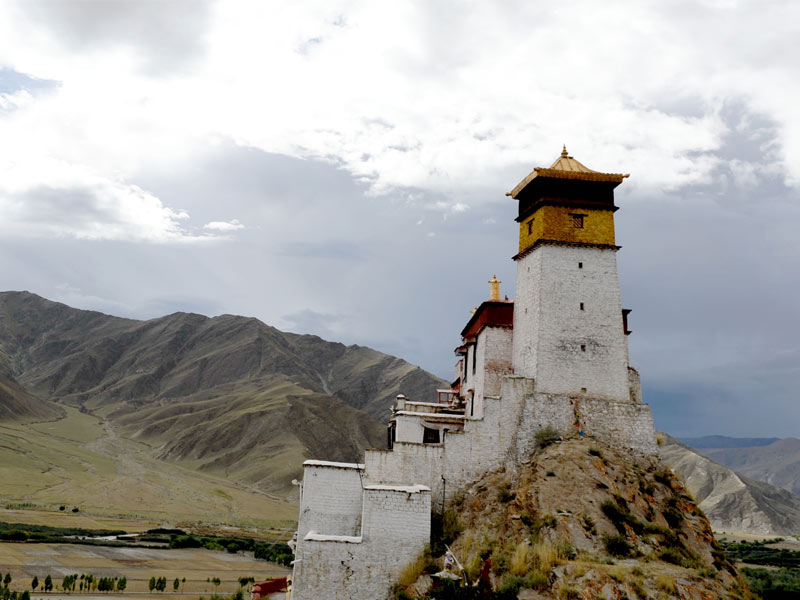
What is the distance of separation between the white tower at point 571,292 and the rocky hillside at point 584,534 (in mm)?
2740

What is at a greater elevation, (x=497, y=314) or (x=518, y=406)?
(x=497, y=314)

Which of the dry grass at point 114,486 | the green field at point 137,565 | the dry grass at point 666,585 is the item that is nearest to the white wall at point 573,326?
the dry grass at point 666,585

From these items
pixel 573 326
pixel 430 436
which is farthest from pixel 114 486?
pixel 573 326

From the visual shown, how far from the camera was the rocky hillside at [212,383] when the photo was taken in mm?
96125

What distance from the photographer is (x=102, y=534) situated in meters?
47.8

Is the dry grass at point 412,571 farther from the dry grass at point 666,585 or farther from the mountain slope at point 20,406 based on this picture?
the mountain slope at point 20,406

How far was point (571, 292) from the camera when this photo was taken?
2388 cm

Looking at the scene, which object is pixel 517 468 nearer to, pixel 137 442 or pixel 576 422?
pixel 576 422

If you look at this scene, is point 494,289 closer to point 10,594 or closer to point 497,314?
point 497,314

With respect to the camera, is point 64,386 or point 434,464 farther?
point 64,386

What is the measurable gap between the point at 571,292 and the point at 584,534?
8.86 m

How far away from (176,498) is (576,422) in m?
57.3

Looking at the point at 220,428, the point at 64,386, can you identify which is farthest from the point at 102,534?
the point at 64,386

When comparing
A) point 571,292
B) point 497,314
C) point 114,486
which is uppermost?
point 571,292
